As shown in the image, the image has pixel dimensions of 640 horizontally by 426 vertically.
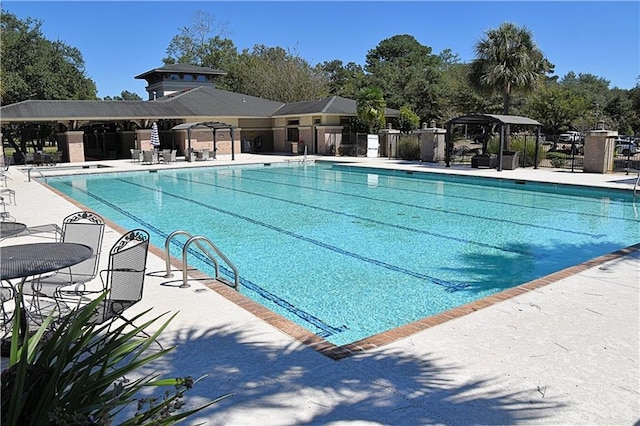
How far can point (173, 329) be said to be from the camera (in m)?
5.12

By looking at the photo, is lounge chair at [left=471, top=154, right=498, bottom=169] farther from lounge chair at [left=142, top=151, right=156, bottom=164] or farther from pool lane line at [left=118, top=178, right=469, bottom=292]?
lounge chair at [left=142, top=151, right=156, bottom=164]

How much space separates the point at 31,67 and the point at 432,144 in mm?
31255

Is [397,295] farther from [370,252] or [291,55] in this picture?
[291,55]

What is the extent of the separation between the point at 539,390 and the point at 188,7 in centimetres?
6821

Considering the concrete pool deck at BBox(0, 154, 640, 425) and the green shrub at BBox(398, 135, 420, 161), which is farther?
the green shrub at BBox(398, 135, 420, 161)

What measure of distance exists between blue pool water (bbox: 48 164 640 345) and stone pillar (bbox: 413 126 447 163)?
19.4ft

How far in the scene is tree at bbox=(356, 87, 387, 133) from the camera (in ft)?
106

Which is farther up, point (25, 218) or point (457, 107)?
point (457, 107)

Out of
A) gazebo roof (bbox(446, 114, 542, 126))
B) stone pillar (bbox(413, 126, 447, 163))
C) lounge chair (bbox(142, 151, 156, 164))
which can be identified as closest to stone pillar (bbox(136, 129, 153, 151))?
lounge chair (bbox(142, 151, 156, 164))

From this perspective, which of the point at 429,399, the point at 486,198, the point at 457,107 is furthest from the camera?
the point at 457,107

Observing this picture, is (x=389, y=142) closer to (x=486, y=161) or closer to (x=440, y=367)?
(x=486, y=161)

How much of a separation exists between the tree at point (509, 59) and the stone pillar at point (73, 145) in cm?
2327

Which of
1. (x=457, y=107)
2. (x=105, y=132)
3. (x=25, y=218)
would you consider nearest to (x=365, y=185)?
(x=25, y=218)

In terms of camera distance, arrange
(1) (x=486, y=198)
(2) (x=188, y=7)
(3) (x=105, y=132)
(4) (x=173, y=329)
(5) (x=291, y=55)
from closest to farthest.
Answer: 1. (4) (x=173, y=329)
2. (1) (x=486, y=198)
3. (3) (x=105, y=132)
4. (5) (x=291, y=55)
5. (2) (x=188, y=7)
